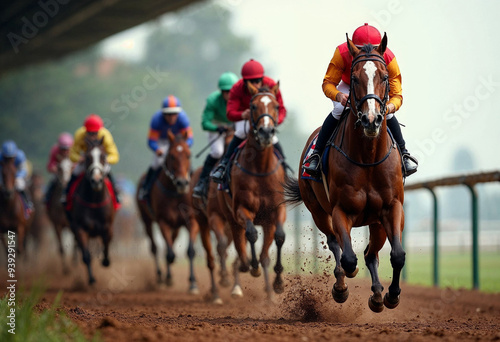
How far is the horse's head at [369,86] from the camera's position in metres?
5.61

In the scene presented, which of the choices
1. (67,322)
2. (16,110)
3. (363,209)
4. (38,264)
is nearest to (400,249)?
(363,209)

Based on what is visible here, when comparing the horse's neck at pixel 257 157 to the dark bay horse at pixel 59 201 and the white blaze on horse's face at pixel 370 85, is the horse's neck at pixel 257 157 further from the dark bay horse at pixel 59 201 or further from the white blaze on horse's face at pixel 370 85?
the dark bay horse at pixel 59 201

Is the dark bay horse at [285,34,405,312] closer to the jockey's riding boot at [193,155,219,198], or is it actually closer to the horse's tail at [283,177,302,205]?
the horse's tail at [283,177,302,205]

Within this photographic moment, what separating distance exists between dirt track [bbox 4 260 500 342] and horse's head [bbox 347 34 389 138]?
1608 mm

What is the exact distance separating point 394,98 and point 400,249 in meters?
1.32

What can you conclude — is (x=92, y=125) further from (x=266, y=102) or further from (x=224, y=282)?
(x=266, y=102)

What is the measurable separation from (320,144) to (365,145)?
0.81 meters

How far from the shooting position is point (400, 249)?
5957 mm

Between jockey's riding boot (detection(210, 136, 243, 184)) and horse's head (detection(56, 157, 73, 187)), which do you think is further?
horse's head (detection(56, 157, 73, 187))

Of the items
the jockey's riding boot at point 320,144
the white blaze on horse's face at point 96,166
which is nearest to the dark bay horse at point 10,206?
the white blaze on horse's face at point 96,166

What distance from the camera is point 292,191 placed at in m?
8.20

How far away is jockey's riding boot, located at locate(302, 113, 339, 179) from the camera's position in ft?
22.4

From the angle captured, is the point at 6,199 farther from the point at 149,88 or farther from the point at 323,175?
the point at 149,88

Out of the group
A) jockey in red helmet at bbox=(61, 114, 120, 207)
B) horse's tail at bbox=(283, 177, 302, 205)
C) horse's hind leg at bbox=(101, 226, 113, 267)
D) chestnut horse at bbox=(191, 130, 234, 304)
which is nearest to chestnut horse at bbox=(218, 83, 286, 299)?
horse's tail at bbox=(283, 177, 302, 205)
